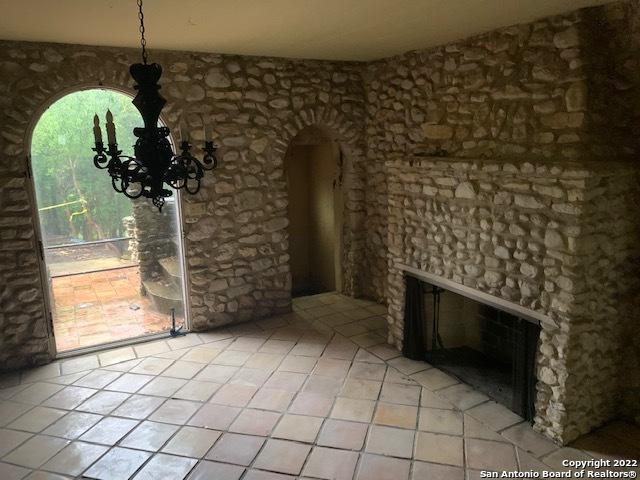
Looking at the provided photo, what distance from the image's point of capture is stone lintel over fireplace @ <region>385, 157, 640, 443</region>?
2.64 metres

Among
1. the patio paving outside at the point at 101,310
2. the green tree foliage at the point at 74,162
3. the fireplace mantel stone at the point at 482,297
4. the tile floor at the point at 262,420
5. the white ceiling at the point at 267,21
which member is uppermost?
the white ceiling at the point at 267,21

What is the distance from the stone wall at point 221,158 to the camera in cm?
362

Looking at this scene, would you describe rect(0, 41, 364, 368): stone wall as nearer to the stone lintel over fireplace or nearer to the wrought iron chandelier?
the stone lintel over fireplace

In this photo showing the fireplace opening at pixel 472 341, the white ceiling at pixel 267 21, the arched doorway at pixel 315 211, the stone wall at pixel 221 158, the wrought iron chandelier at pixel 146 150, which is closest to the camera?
the wrought iron chandelier at pixel 146 150

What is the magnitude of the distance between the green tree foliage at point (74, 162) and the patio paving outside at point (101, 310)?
85 centimetres

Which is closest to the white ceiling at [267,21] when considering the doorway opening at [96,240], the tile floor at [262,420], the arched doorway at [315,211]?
the doorway opening at [96,240]

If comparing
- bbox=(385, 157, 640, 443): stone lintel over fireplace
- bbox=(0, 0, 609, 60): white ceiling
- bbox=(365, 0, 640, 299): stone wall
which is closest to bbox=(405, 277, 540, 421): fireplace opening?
bbox=(385, 157, 640, 443): stone lintel over fireplace

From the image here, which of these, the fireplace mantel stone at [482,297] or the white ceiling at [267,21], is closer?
the white ceiling at [267,21]

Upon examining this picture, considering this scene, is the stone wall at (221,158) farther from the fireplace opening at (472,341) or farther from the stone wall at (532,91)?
the fireplace opening at (472,341)

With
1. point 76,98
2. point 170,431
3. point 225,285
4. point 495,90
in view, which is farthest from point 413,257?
point 76,98

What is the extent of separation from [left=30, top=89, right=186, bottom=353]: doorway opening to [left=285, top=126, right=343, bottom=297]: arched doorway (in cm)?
176

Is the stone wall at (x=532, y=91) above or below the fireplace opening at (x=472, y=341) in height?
above

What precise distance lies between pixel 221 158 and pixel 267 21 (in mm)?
1611

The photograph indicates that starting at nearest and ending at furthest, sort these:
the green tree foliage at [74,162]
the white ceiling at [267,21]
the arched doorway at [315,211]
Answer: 1. the white ceiling at [267,21]
2. the green tree foliage at [74,162]
3. the arched doorway at [315,211]
